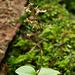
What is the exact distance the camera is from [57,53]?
2779 mm

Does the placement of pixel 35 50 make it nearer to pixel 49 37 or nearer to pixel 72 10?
pixel 49 37

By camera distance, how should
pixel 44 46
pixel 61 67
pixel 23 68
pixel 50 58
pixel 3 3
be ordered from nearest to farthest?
pixel 23 68 → pixel 61 67 → pixel 50 58 → pixel 44 46 → pixel 3 3

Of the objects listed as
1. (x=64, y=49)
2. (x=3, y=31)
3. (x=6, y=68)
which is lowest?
(x=6, y=68)

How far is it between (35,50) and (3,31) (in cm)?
95

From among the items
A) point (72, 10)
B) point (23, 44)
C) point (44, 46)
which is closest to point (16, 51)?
point (23, 44)

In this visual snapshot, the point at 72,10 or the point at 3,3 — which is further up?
the point at 3,3

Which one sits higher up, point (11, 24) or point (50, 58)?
point (11, 24)

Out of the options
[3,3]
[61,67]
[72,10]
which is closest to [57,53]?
[61,67]

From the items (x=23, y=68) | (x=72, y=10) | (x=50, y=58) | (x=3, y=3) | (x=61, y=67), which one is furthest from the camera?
(x=72, y=10)

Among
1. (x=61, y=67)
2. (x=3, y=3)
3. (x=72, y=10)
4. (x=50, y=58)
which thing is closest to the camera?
(x=61, y=67)

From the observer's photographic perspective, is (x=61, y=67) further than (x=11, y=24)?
No

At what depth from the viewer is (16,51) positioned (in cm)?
286

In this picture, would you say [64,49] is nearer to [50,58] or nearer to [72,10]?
[50,58]

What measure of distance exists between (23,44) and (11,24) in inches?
26.3
